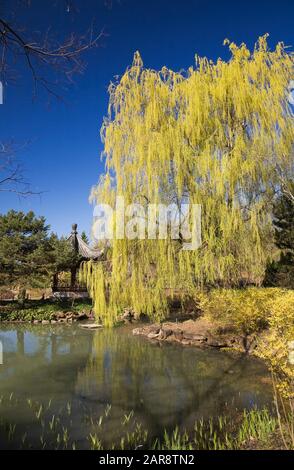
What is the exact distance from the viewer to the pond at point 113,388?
3.73 m

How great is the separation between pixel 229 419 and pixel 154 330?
16.2 ft

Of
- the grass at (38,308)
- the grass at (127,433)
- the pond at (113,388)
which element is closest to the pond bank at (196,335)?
the pond at (113,388)

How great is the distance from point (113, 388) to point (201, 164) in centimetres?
465

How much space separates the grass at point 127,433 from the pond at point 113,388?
0.04 feet

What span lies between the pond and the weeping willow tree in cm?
128

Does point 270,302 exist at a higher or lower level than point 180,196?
lower

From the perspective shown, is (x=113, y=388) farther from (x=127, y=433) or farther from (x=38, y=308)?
(x=38, y=308)

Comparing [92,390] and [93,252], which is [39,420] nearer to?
[92,390]

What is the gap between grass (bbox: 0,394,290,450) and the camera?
3.09 metres

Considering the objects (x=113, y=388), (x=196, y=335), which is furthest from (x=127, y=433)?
(x=196, y=335)

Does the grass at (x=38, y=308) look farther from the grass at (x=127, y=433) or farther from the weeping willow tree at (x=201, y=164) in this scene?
the grass at (x=127, y=433)

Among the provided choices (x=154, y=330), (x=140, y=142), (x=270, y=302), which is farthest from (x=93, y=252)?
(x=270, y=302)

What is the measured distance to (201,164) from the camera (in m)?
7.20
